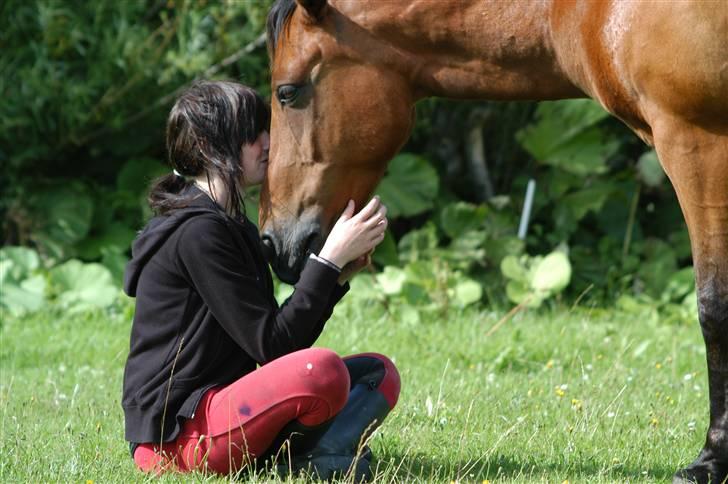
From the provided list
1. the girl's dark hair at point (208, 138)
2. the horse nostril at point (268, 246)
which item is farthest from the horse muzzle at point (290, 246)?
the girl's dark hair at point (208, 138)

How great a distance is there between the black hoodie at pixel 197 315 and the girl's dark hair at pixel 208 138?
9 cm

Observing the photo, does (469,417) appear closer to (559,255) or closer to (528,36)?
(528,36)

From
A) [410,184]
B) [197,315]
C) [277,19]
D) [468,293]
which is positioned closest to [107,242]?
[410,184]

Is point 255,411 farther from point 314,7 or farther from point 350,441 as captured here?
point 314,7

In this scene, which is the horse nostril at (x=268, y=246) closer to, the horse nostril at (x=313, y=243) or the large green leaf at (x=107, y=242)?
the horse nostril at (x=313, y=243)

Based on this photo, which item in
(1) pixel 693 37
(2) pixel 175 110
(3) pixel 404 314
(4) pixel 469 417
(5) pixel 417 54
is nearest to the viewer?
(1) pixel 693 37

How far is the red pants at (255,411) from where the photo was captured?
9.96ft

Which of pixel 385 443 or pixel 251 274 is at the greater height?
pixel 251 274

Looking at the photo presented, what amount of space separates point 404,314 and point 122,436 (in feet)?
9.20

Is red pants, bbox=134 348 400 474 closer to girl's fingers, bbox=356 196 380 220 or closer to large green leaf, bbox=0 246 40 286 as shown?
girl's fingers, bbox=356 196 380 220

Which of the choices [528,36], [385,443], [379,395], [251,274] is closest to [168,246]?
[251,274]

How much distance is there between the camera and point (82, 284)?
673 cm

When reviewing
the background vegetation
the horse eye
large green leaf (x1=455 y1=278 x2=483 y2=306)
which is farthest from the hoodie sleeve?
large green leaf (x1=455 y1=278 x2=483 y2=306)

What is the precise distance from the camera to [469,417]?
13.2ft
